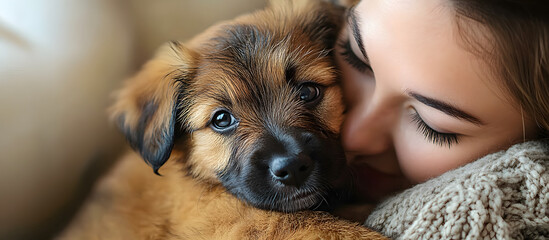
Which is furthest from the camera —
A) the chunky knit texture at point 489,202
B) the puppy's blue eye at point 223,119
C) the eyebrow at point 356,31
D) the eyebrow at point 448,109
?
the puppy's blue eye at point 223,119

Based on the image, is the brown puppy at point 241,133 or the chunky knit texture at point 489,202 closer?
the chunky knit texture at point 489,202

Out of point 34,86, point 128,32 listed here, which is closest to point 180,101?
point 34,86

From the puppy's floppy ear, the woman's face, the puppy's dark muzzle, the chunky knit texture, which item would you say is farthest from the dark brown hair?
the puppy's floppy ear

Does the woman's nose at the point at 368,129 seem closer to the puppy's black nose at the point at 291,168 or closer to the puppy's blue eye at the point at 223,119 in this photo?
the puppy's black nose at the point at 291,168

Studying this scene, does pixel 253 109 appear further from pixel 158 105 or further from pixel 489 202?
pixel 489 202

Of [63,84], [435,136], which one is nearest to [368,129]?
[435,136]

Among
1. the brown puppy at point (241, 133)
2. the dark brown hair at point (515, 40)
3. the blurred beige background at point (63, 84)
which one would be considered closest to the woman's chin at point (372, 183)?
the brown puppy at point (241, 133)

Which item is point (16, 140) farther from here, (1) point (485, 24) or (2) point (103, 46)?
(1) point (485, 24)

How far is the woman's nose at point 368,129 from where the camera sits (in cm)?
136

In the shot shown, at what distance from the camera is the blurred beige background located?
5.13 ft

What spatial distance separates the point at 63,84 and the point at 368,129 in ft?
3.79

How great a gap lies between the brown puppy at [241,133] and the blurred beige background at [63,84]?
0.20 metres

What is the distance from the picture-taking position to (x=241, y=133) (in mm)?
1402

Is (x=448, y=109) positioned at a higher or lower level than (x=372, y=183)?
higher
